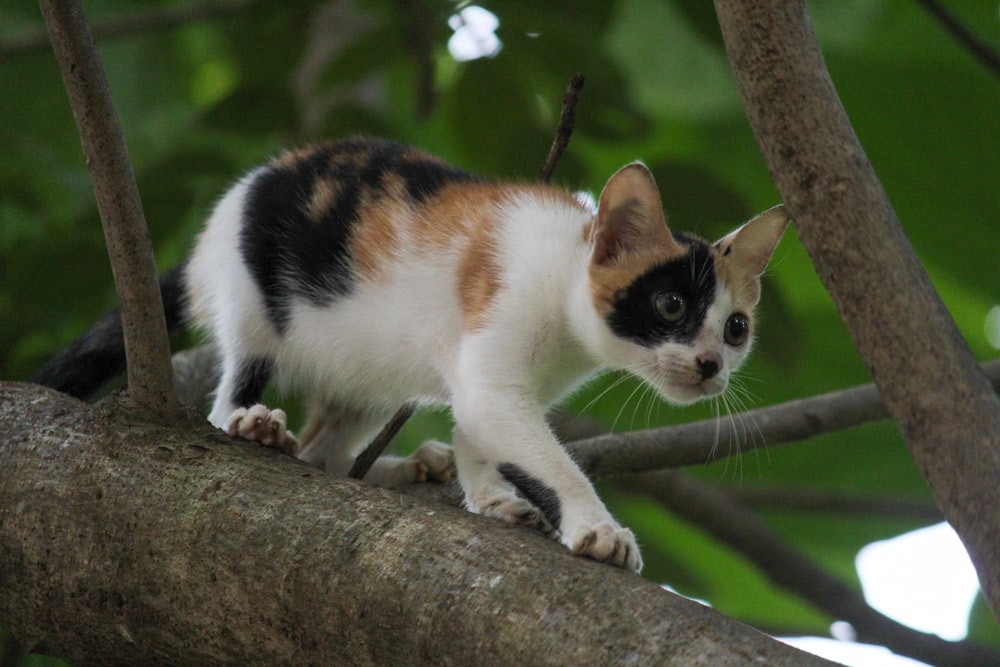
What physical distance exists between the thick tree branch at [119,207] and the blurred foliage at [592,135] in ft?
4.44

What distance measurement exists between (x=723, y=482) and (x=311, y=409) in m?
2.16

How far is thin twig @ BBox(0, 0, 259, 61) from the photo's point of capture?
4.09 m

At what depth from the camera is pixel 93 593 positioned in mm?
2416

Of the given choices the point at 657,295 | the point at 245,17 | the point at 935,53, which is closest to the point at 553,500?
the point at 657,295

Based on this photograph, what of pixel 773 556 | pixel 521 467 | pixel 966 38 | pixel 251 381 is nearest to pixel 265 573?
pixel 521 467

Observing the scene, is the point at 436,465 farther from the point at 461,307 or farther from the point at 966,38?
the point at 966,38

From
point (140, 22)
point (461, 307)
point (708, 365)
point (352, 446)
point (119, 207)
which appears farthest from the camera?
point (140, 22)

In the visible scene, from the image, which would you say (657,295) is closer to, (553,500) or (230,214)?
(553,500)

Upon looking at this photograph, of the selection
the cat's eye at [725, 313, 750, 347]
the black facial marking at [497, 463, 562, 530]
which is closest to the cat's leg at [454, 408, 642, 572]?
the black facial marking at [497, 463, 562, 530]

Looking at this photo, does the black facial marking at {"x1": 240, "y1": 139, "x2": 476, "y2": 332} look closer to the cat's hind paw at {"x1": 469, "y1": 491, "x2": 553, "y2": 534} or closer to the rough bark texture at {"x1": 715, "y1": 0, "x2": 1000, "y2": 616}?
the cat's hind paw at {"x1": 469, "y1": 491, "x2": 553, "y2": 534}

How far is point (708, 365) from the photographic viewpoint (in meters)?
3.05

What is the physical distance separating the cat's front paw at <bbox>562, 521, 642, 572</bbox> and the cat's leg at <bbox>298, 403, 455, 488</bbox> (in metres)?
1.14

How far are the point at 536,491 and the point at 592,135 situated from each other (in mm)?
1419

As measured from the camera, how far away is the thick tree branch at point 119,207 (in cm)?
224
